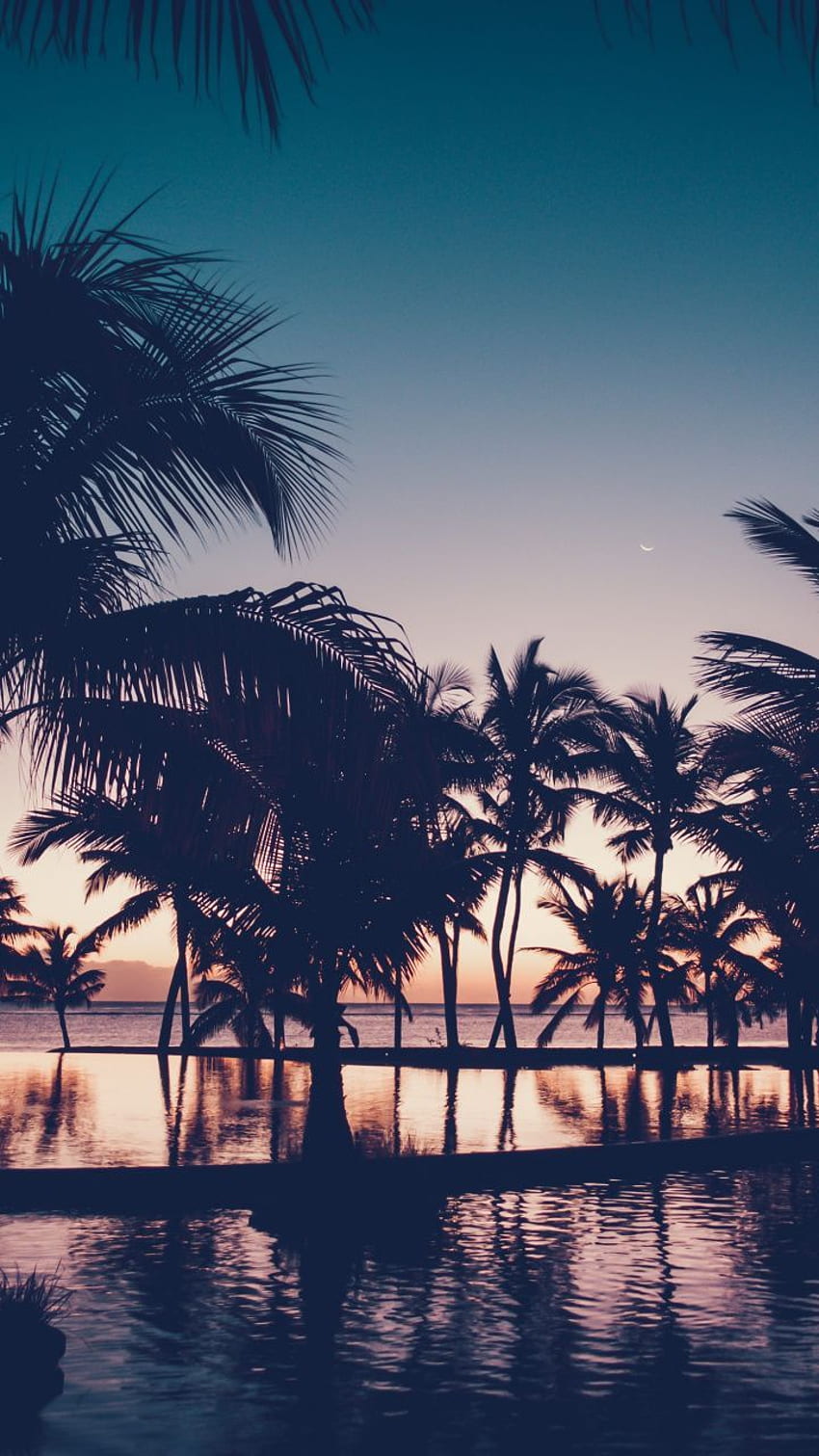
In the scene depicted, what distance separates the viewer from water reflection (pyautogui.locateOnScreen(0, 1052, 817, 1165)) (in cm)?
1627

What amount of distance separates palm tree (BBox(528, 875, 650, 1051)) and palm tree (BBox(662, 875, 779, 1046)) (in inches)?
39.3

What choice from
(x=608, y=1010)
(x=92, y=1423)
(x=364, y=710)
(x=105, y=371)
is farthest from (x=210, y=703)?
(x=608, y=1010)

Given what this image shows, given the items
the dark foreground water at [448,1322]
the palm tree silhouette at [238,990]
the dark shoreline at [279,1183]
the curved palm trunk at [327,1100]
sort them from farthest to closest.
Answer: the palm tree silhouette at [238,990]
the curved palm trunk at [327,1100]
the dark shoreline at [279,1183]
the dark foreground water at [448,1322]

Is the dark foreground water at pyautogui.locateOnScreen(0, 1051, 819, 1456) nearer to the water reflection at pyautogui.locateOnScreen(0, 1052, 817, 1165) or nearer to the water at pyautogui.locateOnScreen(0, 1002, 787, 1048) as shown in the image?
the water reflection at pyautogui.locateOnScreen(0, 1052, 817, 1165)

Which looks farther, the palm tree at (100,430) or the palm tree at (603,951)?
the palm tree at (603,951)

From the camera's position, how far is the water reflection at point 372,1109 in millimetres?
16266

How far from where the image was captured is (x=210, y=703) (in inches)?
258

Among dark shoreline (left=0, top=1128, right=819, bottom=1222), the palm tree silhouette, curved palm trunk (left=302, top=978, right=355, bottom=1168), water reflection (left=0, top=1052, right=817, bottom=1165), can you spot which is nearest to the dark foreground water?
dark shoreline (left=0, top=1128, right=819, bottom=1222)

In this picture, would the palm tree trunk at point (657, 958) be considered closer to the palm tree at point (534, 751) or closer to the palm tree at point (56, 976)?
the palm tree at point (534, 751)

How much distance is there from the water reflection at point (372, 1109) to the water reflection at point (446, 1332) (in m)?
3.64

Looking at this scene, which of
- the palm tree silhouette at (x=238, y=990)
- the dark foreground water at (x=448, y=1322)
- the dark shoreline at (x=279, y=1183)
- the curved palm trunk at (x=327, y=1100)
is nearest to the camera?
the dark foreground water at (x=448, y=1322)

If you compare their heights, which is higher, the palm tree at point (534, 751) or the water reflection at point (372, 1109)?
the palm tree at point (534, 751)

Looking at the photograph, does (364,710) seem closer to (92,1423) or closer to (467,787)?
(92,1423)

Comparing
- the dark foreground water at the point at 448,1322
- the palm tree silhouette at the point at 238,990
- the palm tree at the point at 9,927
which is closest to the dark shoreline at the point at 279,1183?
the dark foreground water at the point at 448,1322
